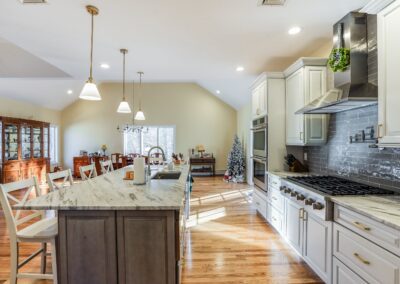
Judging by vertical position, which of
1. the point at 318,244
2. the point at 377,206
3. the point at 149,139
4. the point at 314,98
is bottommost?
the point at 318,244

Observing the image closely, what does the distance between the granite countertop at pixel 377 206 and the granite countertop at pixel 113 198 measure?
1269 mm

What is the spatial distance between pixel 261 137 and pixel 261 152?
252 millimetres

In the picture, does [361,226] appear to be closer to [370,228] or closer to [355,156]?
[370,228]

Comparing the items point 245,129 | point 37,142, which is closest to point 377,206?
point 245,129

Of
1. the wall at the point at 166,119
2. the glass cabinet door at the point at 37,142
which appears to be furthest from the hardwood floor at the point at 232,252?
the wall at the point at 166,119

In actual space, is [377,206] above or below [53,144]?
below

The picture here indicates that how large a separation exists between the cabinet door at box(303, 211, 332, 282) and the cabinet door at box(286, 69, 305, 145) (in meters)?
1.18

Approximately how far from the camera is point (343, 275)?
70.2 inches

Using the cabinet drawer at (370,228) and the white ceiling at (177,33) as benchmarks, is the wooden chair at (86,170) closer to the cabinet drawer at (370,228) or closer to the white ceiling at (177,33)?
the white ceiling at (177,33)

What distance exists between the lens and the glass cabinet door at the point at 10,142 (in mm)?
5796

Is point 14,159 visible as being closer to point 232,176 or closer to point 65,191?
point 65,191

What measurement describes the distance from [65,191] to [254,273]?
6.52ft

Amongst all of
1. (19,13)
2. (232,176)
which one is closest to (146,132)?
(232,176)

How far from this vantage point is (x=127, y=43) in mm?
3342
